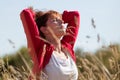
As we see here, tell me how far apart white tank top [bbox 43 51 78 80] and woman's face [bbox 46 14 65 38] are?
163 millimetres

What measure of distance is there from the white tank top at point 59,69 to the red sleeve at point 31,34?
0.11 meters

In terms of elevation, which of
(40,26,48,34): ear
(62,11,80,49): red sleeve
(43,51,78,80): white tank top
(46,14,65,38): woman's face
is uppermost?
(46,14,65,38): woman's face

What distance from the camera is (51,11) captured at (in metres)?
3.62

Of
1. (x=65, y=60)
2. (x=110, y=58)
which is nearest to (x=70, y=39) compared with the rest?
(x=65, y=60)

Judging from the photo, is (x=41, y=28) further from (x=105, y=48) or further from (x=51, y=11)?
(x=105, y=48)

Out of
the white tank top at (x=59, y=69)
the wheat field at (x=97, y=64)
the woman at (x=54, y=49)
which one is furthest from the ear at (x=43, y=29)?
the wheat field at (x=97, y=64)

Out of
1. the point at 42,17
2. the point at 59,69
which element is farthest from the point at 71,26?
→ the point at 59,69

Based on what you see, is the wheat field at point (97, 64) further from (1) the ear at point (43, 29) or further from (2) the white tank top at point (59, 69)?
(1) the ear at point (43, 29)

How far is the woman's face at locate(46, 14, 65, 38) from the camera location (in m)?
3.30

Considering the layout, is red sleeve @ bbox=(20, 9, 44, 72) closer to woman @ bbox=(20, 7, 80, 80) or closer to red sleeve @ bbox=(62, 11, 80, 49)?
woman @ bbox=(20, 7, 80, 80)

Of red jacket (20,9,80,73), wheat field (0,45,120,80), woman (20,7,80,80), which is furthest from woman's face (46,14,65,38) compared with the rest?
wheat field (0,45,120,80)

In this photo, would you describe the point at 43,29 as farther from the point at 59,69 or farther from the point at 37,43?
the point at 59,69

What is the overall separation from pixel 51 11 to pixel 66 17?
39cm

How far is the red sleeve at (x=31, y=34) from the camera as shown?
330 centimetres
